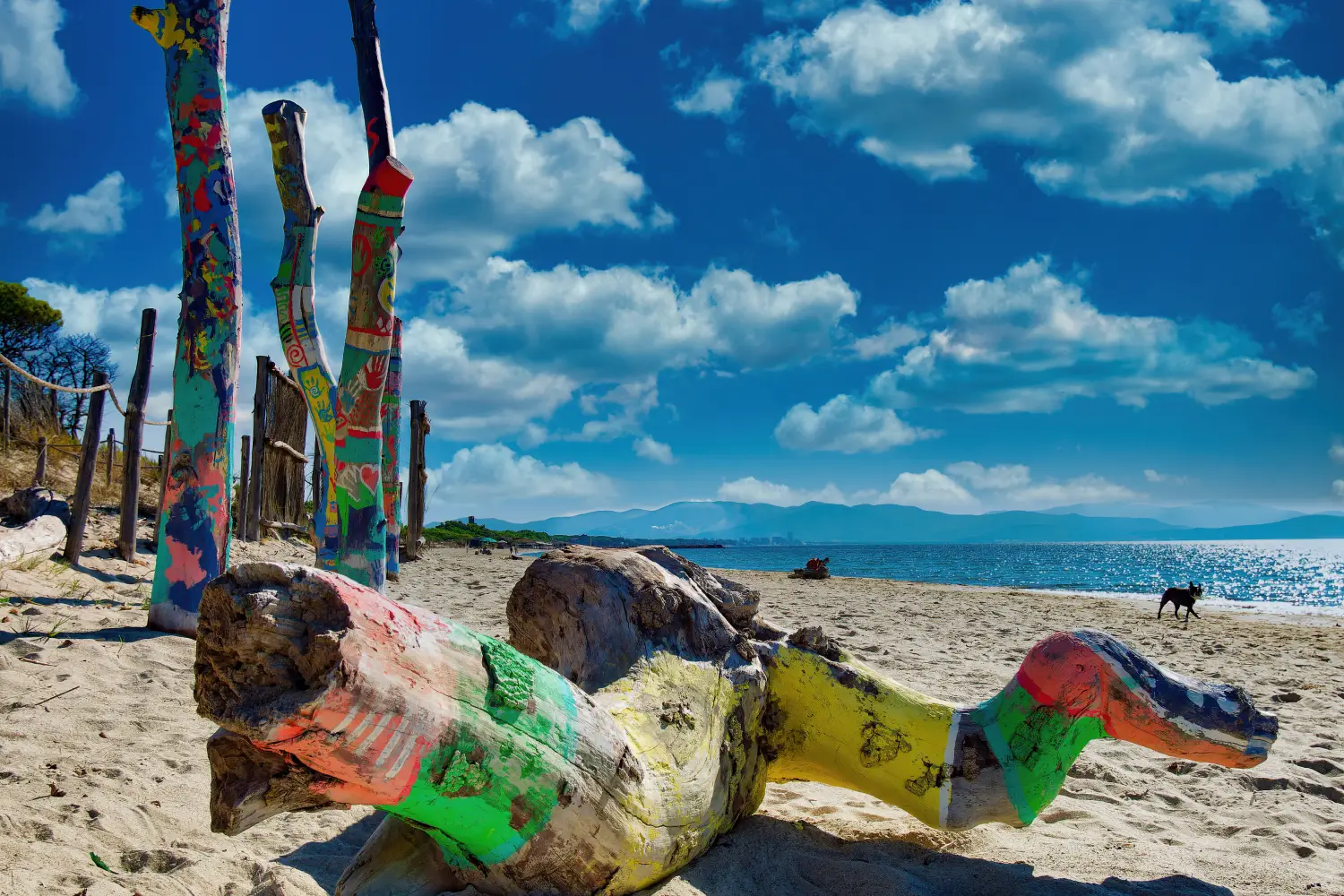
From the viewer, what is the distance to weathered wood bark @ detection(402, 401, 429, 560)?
49.5ft

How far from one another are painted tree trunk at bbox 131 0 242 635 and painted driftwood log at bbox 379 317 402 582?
231cm

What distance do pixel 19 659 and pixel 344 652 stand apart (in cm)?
376

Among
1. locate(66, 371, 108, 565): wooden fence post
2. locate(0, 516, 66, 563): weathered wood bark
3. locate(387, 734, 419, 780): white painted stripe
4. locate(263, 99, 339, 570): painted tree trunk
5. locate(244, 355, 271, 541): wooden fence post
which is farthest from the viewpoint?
locate(244, 355, 271, 541): wooden fence post

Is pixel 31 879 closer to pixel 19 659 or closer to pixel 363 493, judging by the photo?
pixel 19 659

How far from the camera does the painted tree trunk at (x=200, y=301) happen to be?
5.45 metres

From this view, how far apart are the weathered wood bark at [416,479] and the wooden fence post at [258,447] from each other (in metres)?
3.74

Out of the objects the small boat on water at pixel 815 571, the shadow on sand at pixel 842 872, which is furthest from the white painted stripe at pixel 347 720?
the small boat on water at pixel 815 571

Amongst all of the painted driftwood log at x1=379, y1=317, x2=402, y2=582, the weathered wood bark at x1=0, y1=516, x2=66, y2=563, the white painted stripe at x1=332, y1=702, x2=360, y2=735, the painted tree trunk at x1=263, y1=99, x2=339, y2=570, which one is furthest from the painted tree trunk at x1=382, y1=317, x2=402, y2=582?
the white painted stripe at x1=332, y1=702, x2=360, y2=735

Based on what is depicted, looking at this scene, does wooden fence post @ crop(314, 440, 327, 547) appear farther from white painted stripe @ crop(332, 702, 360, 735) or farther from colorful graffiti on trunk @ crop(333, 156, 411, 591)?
white painted stripe @ crop(332, 702, 360, 735)

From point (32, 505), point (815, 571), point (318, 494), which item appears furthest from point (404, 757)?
point (815, 571)

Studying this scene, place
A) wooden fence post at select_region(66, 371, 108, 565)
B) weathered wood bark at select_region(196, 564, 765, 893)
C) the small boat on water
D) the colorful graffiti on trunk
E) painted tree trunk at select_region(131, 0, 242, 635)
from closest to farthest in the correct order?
weathered wood bark at select_region(196, 564, 765, 893), the colorful graffiti on trunk, painted tree trunk at select_region(131, 0, 242, 635), wooden fence post at select_region(66, 371, 108, 565), the small boat on water

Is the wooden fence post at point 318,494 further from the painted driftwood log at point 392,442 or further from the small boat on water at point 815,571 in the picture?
the small boat on water at point 815,571

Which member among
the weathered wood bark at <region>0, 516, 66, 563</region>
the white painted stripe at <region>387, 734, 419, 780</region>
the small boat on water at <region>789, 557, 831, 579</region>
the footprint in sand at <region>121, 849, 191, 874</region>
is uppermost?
the white painted stripe at <region>387, 734, 419, 780</region>

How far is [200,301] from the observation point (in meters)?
5.58
